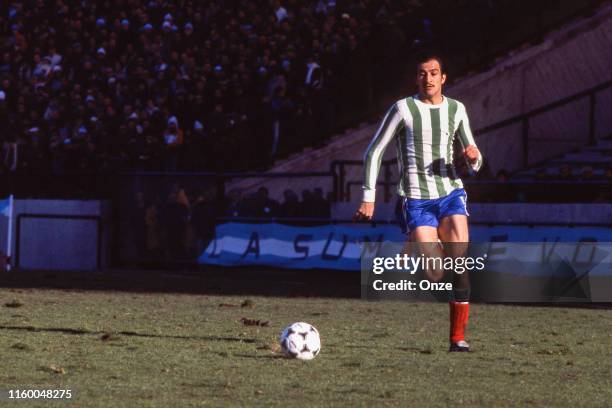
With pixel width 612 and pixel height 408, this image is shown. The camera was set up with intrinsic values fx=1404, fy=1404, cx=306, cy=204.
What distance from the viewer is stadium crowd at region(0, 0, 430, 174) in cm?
2742

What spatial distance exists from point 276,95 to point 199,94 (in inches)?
75.1

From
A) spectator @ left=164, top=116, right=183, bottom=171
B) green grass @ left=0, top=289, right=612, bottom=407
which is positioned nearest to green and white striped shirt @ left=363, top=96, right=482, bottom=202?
green grass @ left=0, top=289, right=612, bottom=407

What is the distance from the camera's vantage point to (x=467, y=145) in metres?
11.5

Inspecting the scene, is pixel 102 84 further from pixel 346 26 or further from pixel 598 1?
pixel 598 1

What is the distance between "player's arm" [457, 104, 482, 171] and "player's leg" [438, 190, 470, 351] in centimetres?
40

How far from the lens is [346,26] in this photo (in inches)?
1160

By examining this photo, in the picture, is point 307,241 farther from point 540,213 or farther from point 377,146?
point 377,146

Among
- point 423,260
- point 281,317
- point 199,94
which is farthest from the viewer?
point 199,94

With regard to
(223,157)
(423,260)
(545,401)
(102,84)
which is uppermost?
(102,84)

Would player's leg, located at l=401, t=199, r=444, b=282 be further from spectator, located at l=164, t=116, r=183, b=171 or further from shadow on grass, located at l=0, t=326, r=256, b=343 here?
spectator, located at l=164, t=116, r=183, b=171

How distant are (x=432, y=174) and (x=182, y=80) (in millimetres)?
18446

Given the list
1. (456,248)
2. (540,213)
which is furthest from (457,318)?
(540,213)

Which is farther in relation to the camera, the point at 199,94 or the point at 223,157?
the point at 199,94

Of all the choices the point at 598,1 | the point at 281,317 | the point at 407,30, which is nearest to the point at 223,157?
the point at 407,30
